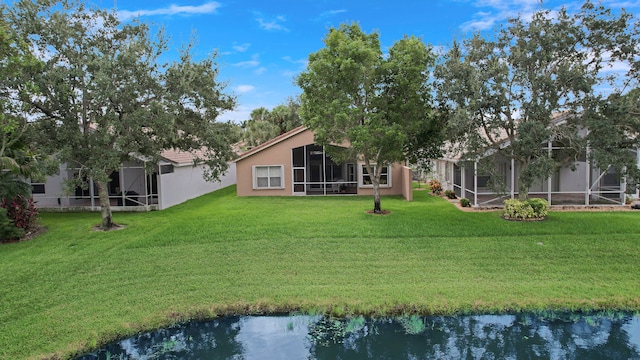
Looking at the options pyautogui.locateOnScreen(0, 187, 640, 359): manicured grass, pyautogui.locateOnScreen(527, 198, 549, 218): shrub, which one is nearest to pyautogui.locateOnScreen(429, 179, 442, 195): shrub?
pyautogui.locateOnScreen(0, 187, 640, 359): manicured grass

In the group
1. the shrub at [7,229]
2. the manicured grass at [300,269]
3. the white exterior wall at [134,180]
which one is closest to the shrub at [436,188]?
the manicured grass at [300,269]

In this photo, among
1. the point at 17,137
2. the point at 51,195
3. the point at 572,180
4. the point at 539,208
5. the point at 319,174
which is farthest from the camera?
the point at 319,174

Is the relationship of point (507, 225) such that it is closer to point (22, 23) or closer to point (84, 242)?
point (84, 242)

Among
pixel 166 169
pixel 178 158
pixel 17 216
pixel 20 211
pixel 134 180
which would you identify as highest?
pixel 178 158

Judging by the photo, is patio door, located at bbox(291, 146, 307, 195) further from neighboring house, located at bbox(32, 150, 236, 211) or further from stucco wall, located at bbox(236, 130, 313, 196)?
neighboring house, located at bbox(32, 150, 236, 211)

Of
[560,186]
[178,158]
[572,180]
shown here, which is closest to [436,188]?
[560,186]

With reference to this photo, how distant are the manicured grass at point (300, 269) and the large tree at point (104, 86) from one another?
10.3 ft

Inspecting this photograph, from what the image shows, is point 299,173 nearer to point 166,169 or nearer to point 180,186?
point 180,186

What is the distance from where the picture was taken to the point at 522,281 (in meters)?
9.70

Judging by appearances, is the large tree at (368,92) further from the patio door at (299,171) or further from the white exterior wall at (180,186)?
the patio door at (299,171)

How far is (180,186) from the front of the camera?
2277 centimetres

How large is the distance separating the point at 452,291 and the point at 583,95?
9097 mm

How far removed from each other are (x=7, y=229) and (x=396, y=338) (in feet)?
43.2

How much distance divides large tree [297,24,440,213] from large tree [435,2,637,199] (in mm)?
1544
